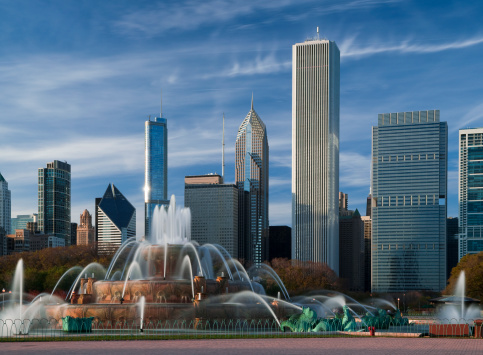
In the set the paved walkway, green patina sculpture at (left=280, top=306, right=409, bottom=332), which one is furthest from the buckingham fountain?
the paved walkway

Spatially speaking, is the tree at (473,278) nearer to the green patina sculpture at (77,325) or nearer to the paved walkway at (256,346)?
the paved walkway at (256,346)

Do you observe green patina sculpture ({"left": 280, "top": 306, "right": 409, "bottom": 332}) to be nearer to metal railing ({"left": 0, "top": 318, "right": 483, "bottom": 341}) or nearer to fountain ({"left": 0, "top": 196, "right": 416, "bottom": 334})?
fountain ({"left": 0, "top": 196, "right": 416, "bottom": 334})

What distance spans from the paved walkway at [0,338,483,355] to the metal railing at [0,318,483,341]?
168 centimetres

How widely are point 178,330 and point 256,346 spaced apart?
7.85 metres

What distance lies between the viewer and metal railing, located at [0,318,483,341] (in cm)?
3441

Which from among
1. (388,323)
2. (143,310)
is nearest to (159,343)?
(143,310)

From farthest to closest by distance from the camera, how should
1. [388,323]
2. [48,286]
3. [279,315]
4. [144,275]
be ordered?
[48,286] < [144,275] < [388,323] < [279,315]

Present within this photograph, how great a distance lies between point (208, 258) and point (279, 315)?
1603cm

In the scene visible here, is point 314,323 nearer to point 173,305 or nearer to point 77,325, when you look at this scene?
point 173,305

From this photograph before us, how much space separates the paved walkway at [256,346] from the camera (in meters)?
28.4

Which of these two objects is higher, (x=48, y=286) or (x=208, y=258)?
(x=208, y=258)

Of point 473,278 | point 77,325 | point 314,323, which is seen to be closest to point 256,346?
point 314,323

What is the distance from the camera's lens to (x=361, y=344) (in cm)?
3178
